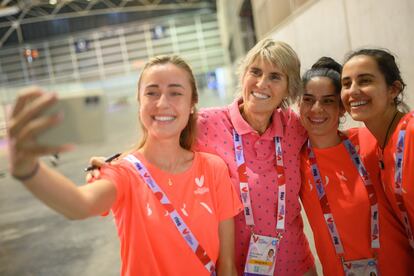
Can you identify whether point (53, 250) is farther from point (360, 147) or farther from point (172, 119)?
point (360, 147)

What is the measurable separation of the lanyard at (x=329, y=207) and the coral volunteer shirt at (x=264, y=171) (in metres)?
0.11

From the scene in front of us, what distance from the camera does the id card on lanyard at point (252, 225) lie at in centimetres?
188

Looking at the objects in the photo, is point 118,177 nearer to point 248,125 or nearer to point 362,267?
point 248,125

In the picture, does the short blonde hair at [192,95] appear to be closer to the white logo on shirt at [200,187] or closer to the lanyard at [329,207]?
the white logo on shirt at [200,187]

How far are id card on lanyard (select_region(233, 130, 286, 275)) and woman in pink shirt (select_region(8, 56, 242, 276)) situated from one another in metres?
0.21

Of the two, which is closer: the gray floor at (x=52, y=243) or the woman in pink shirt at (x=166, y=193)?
the woman in pink shirt at (x=166, y=193)

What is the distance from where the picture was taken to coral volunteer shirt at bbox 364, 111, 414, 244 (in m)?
1.63

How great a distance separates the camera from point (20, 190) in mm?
7145

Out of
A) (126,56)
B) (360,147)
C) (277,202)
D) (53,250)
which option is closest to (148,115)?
(277,202)

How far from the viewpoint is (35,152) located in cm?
93

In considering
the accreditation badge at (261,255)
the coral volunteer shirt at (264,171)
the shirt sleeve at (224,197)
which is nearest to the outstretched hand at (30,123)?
the shirt sleeve at (224,197)

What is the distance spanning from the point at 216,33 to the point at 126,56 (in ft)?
22.1

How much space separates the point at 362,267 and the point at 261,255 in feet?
1.81

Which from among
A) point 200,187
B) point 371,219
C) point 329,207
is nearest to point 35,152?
point 200,187
